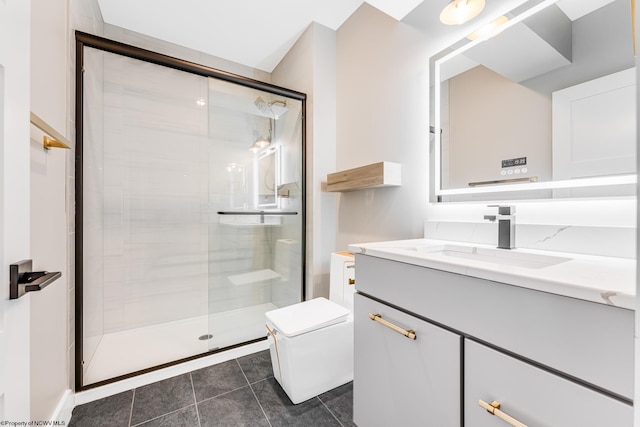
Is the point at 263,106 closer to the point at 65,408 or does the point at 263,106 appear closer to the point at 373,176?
the point at 373,176

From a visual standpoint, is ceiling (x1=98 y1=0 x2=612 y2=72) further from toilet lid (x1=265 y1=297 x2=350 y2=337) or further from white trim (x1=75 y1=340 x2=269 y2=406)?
white trim (x1=75 y1=340 x2=269 y2=406)

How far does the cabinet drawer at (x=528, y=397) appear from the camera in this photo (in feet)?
1.70

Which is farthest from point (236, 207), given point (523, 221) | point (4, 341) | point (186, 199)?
point (523, 221)

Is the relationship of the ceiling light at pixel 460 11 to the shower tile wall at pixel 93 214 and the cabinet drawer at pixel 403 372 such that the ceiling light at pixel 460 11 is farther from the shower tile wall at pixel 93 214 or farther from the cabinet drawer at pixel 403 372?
the shower tile wall at pixel 93 214

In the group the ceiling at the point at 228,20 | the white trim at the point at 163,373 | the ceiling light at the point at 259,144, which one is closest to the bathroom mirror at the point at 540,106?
the ceiling at the point at 228,20

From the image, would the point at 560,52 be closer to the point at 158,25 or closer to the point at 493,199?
the point at 493,199

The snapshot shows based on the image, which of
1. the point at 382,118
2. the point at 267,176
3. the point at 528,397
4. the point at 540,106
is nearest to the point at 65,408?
the point at 267,176

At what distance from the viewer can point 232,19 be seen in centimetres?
→ 210

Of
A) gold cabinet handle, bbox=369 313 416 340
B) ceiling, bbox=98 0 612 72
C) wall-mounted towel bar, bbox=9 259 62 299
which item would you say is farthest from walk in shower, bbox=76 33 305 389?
wall-mounted towel bar, bbox=9 259 62 299

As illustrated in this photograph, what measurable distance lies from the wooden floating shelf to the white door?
1.42 m

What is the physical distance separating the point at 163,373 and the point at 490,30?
8.63 feet

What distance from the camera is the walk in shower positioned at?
212 centimetres

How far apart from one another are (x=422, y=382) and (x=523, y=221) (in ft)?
2.62

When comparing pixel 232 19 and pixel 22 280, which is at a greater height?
pixel 232 19
